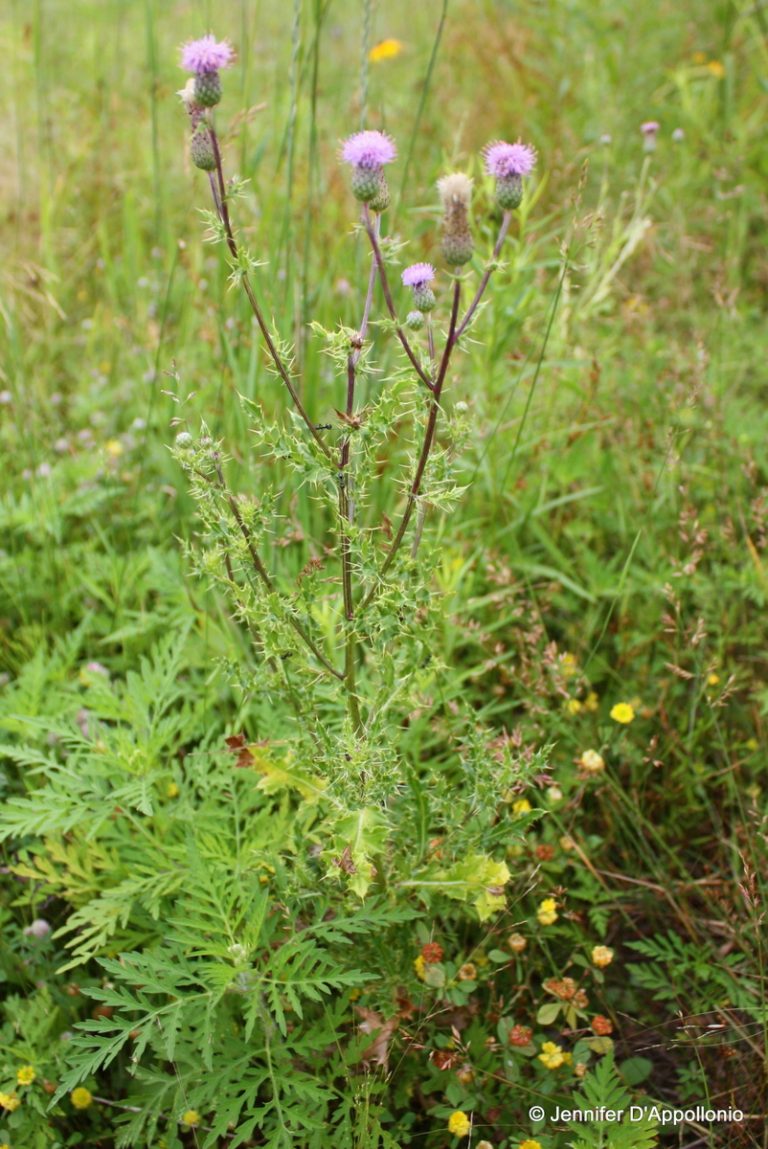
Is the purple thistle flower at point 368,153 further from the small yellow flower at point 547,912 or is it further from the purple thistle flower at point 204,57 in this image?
the small yellow flower at point 547,912

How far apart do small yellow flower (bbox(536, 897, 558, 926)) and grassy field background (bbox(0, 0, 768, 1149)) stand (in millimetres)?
52

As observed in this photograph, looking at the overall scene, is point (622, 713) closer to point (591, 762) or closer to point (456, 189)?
point (591, 762)

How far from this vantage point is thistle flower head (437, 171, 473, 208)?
3.98 feet

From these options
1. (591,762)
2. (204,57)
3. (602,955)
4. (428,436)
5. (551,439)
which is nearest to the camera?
(204,57)

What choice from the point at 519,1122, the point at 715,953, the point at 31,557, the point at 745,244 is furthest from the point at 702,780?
the point at 745,244

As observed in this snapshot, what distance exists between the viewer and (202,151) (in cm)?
124

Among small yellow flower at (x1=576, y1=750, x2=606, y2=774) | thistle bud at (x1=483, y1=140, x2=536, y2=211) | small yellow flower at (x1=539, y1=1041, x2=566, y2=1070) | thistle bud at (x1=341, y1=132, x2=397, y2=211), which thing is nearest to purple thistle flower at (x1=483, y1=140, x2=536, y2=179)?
thistle bud at (x1=483, y1=140, x2=536, y2=211)

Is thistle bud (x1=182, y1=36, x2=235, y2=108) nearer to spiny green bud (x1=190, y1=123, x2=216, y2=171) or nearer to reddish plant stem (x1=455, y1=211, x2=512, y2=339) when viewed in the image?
spiny green bud (x1=190, y1=123, x2=216, y2=171)

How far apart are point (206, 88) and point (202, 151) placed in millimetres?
76

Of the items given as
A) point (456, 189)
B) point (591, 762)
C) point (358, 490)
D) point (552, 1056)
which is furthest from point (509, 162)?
point (552, 1056)

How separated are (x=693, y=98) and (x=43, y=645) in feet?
9.29

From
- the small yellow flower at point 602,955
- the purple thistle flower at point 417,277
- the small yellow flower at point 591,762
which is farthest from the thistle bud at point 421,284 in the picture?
the small yellow flower at point 602,955

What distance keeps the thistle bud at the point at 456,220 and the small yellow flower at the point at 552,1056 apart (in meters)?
1.22

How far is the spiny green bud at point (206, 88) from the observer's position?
1.20 metres
